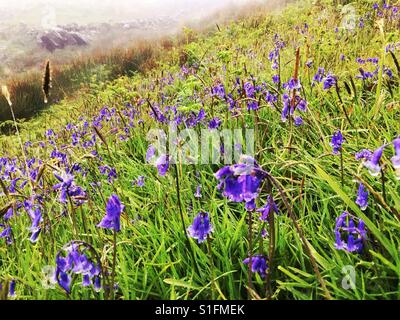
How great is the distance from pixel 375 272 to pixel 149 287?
925 millimetres

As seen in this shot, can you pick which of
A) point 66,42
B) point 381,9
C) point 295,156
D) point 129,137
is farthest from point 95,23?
point 295,156

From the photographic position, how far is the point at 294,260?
74.9 inches

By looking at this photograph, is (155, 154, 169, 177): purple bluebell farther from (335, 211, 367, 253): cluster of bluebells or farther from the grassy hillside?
(335, 211, 367, 253): cluster of bluebells

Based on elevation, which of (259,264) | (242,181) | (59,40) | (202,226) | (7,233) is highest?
(59,40)

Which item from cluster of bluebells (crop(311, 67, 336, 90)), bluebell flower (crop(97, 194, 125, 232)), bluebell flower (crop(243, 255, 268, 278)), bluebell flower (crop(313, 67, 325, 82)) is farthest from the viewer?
bluebell flower (crop(313, 67, 325, 82))

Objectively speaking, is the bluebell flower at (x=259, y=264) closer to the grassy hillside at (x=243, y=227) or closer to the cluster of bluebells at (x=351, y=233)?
the grassy hillside at (x=243, y=227)

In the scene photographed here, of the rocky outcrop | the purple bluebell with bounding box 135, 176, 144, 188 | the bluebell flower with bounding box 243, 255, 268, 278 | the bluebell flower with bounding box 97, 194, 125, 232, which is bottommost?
the purple bluebell with bounding box 135, 176, 144, 188

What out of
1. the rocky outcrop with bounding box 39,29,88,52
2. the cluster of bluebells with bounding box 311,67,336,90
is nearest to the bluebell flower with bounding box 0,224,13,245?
the cluster of bluebells with bounding box 311,67,336,90

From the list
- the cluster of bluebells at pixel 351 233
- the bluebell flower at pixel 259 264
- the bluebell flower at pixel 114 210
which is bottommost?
the bluebell flower at pixel 259 264

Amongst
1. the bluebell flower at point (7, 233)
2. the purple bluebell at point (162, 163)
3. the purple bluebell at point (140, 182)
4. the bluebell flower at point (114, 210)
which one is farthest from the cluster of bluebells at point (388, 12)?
the bluebell flower at point (114, 210)

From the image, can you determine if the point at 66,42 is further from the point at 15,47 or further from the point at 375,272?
the point at 375,272

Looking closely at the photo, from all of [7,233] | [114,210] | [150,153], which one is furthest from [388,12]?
[114,210]

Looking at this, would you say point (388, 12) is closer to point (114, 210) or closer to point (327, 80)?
point (327, 80)

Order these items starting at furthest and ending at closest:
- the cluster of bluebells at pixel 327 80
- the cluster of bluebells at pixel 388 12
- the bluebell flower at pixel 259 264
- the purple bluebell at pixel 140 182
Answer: the cluster of bluebells at pixel 388 12
the purple bluebell at pixel 140 182
the cluster of bluebells at pixel 327 80
the bluebell flower at pixel 259 264
